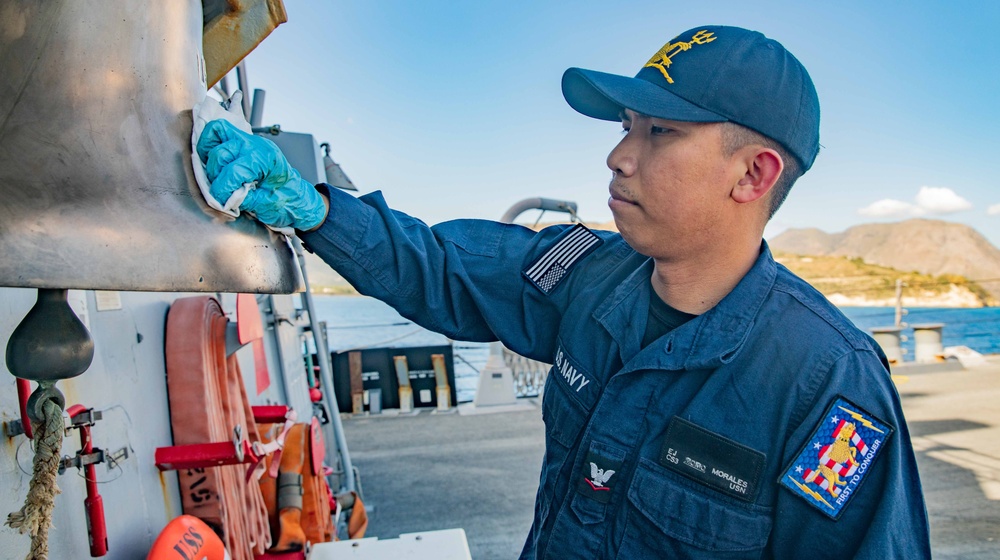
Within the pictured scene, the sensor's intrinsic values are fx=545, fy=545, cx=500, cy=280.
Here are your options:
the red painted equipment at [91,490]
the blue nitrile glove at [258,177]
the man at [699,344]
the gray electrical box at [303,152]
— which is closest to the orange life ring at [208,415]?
the red painted equipment at [91,490]

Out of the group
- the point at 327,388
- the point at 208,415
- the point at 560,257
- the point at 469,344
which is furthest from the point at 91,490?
the point at 469,344

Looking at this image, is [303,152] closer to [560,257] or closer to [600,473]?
[560,257]

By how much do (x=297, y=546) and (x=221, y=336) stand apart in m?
0.88

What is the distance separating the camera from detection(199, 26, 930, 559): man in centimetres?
110

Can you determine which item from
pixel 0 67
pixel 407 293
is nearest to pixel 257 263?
pixel 0 67

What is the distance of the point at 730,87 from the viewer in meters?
1.23

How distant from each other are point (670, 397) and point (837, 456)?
0.35m

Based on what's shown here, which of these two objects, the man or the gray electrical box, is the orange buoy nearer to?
the man

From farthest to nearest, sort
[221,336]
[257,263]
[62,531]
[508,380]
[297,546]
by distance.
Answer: [508,380]
[297,546]
[221,336]
[62,531]
[257,263]

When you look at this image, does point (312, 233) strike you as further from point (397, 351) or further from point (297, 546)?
point (397, 351)

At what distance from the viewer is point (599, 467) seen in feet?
4.33

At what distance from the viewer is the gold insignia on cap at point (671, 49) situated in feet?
4.26

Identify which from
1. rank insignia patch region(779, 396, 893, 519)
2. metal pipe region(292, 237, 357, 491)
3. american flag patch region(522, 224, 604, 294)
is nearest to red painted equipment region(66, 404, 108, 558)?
american flag patch region(522, 224, 604, 294)

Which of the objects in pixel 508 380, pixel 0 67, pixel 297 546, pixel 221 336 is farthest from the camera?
pixel 508 380
